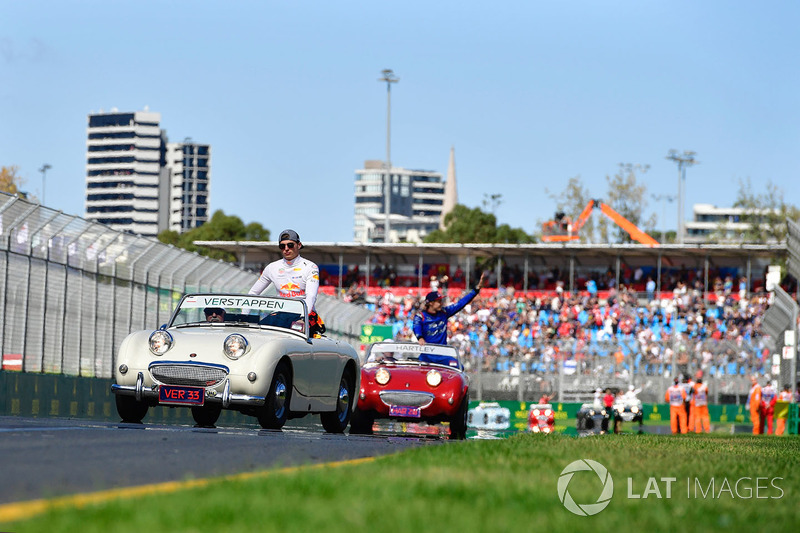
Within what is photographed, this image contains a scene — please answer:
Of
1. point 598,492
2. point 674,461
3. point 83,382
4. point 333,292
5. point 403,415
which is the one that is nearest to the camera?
point 598,492

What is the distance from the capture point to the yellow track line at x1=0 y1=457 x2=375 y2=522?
4859 mm

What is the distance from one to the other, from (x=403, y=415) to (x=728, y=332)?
123 ft

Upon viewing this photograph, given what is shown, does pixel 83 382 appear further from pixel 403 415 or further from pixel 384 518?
pixel 384 518

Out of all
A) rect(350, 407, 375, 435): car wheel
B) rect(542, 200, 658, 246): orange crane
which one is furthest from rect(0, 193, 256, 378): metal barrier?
rect(542, 200, 658, 246): orange crane

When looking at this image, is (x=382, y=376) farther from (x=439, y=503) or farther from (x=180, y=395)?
(x=439, y=503)

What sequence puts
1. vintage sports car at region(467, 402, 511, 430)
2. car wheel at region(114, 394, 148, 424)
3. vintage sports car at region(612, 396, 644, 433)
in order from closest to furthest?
car wheel at region(114, 394, 148, 424) → vintage sports car at region(467, 402, 511, 430) → vintage sports car at region(612, 396, 644, 433)

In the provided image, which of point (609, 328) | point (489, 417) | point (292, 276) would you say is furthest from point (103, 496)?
point (609, 328)

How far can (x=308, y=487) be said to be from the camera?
5887 mm

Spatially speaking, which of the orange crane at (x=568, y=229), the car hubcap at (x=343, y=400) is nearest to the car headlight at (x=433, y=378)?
the car hubcap at (x=343, y=400)

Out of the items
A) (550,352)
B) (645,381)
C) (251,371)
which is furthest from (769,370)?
(251,371)

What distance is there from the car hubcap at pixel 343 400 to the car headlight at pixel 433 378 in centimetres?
112

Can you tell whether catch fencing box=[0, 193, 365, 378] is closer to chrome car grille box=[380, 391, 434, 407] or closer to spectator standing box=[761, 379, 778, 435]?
chrome car grille box=[380, 391, 434, 407]

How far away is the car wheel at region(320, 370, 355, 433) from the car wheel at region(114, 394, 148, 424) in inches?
81.0

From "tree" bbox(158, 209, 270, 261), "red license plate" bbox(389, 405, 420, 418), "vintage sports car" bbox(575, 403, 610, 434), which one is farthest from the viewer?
"tree" bbox(158, 209, 270, 261)
